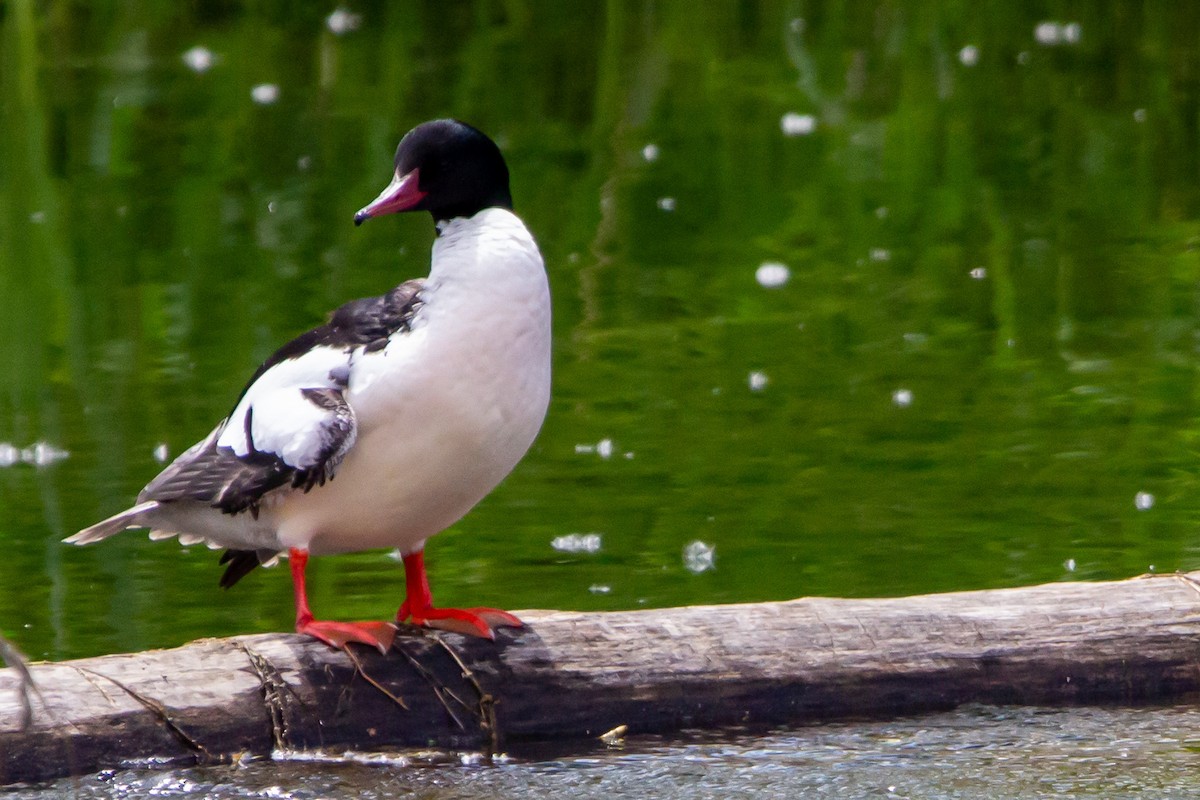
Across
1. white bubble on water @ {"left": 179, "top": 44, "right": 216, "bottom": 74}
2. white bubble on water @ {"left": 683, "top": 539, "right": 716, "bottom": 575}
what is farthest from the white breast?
white bubble on water @ {"left": 179, "top": 44, "right": 216, "bottom": 74}

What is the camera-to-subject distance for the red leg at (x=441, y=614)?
3771 mm

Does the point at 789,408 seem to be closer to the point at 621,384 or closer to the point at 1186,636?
the point at 621,384

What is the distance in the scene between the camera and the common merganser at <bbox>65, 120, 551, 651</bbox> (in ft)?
11.9

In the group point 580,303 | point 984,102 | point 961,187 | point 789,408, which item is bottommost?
point 789,408

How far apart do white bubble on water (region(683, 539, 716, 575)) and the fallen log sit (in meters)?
1.20

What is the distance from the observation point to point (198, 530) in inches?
156

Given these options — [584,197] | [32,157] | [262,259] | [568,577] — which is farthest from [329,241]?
[568,577]

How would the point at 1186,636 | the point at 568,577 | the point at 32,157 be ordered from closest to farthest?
the point at 1186,636
the point at 568,577
the point at 32,157

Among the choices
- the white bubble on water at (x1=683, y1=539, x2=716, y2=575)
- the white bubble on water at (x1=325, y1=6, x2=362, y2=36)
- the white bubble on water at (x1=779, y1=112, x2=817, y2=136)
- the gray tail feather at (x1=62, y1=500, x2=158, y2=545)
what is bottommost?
the white bubble on water at (x1=683, y1=539, x2=716, y2=575)

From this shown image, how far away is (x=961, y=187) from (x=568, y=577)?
556 cm

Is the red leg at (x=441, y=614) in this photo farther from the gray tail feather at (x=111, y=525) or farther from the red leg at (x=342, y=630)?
the gray tail feather at (x=111, y=525)

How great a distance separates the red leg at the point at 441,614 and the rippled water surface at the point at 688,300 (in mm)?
→ 301

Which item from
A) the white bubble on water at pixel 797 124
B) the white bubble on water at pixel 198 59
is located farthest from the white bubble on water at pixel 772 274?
the white bubble on water at pixel 198 59

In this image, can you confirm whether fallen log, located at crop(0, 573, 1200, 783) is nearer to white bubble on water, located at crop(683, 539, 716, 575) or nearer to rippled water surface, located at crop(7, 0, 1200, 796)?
rippled water surface, located at crop(7, 0, 1200, 796)
